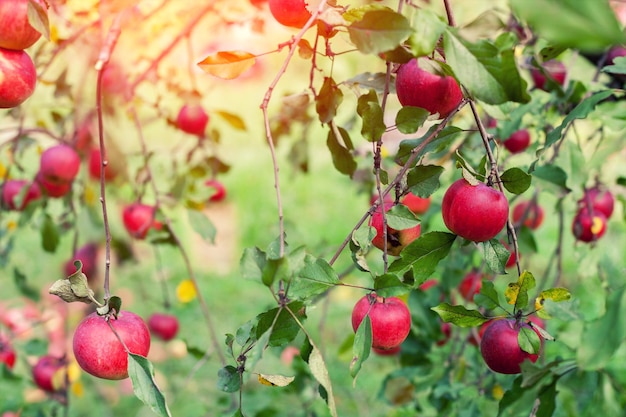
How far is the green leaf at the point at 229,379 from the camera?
0.68m

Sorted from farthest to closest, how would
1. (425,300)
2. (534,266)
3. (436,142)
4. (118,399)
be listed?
(534,266) → (118,399) → (425,300) → (436,142)

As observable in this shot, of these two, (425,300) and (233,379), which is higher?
(233,379)

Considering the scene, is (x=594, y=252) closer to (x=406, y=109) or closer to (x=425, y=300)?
(x=425, y=300)

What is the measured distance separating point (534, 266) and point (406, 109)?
2405 millimetres

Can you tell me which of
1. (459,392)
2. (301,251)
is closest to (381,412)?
(459,392)

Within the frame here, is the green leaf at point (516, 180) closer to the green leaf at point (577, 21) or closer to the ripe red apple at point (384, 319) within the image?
the ripe red apple at point (384, 319)

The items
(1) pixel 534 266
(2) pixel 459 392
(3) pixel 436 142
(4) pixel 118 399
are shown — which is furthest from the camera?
(1) pixel 534 266

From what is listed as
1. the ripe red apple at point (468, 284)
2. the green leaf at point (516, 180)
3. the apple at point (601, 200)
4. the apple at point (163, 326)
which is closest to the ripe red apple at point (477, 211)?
the green leaf at point (516, 180)

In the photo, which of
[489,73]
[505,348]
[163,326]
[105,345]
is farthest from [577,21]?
[163,326]

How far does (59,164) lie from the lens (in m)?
1.13

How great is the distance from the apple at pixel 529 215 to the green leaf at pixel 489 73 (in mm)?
648

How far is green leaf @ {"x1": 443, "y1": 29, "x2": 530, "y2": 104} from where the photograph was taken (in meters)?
0.56

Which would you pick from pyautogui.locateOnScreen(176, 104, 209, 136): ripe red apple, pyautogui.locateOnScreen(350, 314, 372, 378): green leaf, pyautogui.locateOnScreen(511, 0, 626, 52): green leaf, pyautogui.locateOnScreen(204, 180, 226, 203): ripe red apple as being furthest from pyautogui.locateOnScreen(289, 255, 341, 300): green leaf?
pyautogui.locateOnScreen(176, 104, 209, 136): ripe red apple

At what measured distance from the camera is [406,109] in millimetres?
689
